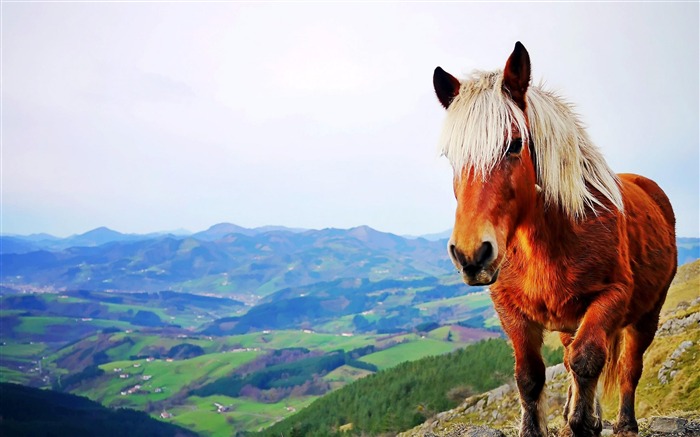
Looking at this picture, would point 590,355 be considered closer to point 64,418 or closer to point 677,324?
point 677,324

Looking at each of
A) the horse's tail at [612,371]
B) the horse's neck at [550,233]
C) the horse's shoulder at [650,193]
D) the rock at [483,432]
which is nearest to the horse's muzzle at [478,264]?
the horse's neck at [550,233]

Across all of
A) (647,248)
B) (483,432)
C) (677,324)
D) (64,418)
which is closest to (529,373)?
(647,248)

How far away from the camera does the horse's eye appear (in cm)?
401

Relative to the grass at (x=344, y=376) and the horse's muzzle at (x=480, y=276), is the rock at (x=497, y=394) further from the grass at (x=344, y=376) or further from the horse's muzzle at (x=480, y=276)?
the grass at (x=344, y=376)

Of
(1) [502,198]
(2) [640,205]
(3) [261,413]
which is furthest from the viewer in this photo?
(3) [261,413]

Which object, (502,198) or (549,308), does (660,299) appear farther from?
(502,198)

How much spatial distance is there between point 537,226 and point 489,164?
0.96 meters

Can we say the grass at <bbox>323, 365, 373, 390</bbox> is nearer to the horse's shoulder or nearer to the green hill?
the green hill

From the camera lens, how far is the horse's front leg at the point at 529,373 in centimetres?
483

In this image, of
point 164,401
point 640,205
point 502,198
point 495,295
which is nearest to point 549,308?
point 495,295

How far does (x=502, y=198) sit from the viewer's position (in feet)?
12.7

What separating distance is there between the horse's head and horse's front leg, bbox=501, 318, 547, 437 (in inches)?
51.8

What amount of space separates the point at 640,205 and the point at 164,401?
212m

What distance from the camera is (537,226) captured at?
14.5 ft
